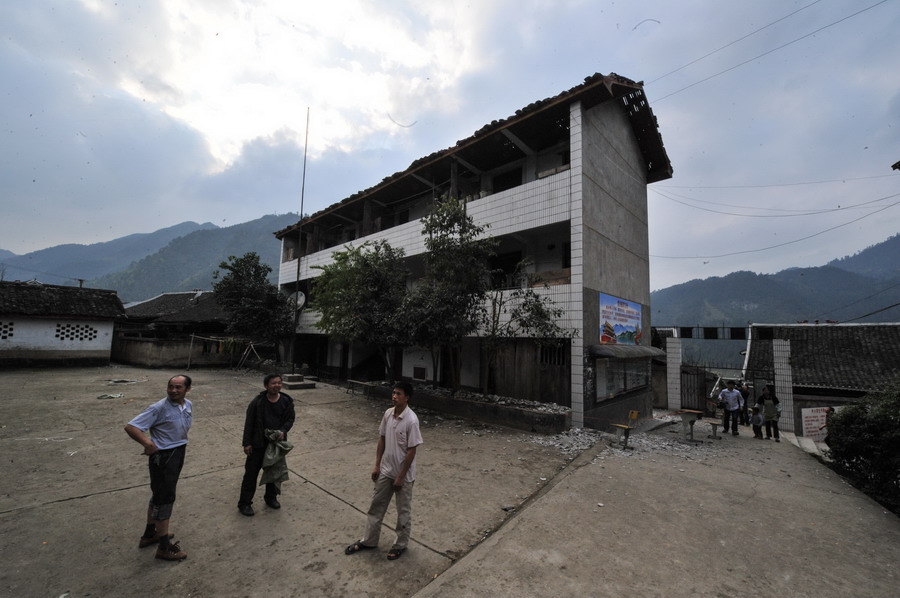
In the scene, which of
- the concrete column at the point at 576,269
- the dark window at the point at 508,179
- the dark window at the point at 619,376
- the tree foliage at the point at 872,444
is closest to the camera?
the tree foliage at the point at 872,444

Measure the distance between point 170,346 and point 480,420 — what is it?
18228 millimetres

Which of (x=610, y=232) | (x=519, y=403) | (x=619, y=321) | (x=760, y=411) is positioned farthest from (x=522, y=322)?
(x=760, y=411)

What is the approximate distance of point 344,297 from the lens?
38.4ft

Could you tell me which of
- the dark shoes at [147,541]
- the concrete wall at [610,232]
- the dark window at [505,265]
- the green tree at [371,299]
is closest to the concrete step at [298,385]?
the green tree at [371,299]

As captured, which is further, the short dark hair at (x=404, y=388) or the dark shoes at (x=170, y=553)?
the short dark hair at (x=404, y=388)

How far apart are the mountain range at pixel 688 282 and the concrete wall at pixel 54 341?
60.6 m

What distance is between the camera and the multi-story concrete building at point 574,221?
991cm

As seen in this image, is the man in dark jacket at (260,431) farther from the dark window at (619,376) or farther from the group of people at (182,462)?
the dark window at (619,376)

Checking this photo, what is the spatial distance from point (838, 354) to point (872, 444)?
20127mm

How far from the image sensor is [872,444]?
19.7 feet

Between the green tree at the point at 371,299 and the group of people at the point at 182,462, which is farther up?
the green tree at the point at 371,299

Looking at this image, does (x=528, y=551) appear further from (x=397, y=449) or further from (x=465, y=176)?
(x=465, y=176)

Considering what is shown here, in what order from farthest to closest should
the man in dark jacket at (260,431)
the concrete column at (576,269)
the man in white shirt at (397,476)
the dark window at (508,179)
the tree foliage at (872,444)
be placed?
the dark window at (508,179) < the concrete column at (576,269) < the tree foliage at (872,444) < the man in dark jacket at (260,431) < the man in white shirt at (397,476)

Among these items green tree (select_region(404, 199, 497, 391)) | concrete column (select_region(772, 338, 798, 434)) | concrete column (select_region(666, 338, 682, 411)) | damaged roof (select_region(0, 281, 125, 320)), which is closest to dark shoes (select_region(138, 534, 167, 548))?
green tree (select_region(404, 199, 497, 391))
